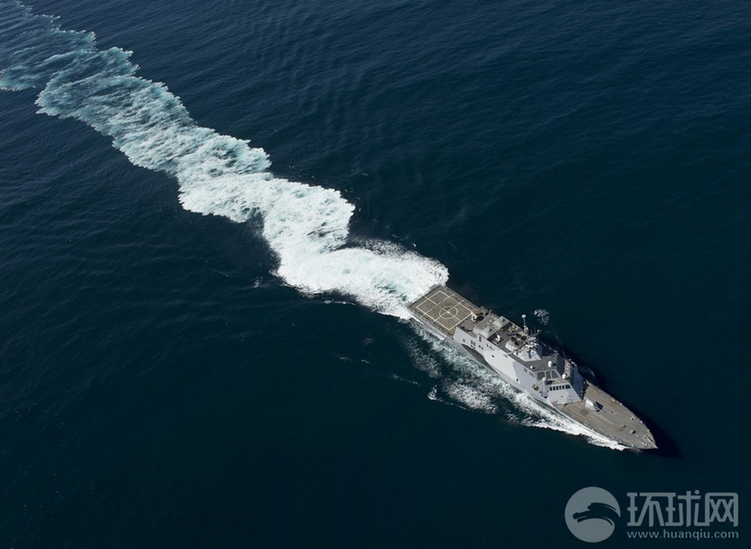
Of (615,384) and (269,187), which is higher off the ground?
(269,187)

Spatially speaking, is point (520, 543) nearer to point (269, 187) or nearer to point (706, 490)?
point (706, 490)

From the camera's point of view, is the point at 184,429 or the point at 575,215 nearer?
the point at 184,429

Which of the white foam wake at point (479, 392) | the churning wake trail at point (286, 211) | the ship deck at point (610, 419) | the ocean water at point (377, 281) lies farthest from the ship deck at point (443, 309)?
the ship deck at point (610, 419)

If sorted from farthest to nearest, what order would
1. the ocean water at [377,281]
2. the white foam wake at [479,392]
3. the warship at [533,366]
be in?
the white foam wake at [479,392] → the warship at [533,366] → the ocean water at [377,281]

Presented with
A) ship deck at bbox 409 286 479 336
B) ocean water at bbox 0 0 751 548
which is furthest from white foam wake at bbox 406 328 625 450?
ship deck at bbox 409 286 479 336

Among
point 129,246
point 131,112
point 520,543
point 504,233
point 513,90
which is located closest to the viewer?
point 520,543

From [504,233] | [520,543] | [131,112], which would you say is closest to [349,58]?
[131,112]

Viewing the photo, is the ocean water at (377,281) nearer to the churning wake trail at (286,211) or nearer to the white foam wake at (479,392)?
the white foam wake at (479,392)

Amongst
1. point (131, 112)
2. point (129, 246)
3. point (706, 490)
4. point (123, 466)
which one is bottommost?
point (706, 490)
